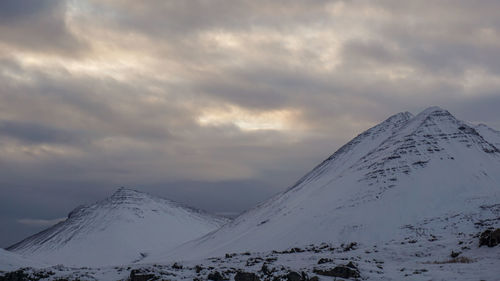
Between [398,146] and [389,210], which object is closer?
[389,210]

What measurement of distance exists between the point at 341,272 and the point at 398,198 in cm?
5898

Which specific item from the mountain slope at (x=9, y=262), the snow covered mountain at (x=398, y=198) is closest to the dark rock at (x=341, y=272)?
the mountain slope at (x=9, y=262)

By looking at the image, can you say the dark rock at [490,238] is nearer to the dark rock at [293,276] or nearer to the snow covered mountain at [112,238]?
the dark rock at [293,276]

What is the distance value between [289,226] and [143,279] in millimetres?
61968

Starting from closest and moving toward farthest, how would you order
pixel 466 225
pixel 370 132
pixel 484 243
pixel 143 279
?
pixel 143 279, pixel 484 243, pixel 466 225, pixel 370 132

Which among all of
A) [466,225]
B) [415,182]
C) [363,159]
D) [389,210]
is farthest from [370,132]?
[466,225]

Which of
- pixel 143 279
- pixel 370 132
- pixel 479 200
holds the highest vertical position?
pixel 370 132

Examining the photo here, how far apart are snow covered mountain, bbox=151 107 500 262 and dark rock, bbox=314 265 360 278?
4007 centimetres

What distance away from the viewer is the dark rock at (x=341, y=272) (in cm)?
2032

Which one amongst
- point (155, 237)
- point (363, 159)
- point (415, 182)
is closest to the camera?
point (415, 182)

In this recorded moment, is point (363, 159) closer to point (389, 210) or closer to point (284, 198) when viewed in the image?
point (284, 198)

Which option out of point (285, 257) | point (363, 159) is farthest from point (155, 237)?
point (285, 257)

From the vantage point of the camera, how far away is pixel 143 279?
818 inches

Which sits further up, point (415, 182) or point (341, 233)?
point (415, 182)
